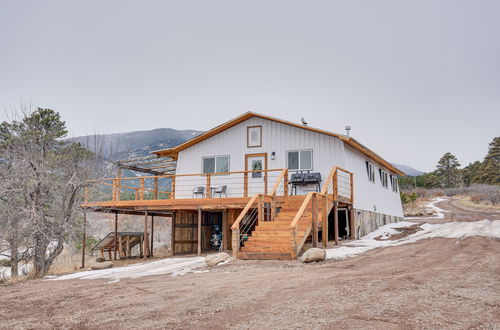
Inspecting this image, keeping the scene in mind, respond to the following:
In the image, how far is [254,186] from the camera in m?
16.8

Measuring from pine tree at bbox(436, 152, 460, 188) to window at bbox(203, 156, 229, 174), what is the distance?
155ft

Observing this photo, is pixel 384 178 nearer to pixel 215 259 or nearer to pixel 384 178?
pixel 384 178

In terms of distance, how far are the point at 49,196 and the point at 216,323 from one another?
1070cm

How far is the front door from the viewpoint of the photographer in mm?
16688

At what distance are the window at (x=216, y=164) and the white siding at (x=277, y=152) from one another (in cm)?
17

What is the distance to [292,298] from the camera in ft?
19.6

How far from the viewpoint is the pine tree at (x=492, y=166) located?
2021 inches

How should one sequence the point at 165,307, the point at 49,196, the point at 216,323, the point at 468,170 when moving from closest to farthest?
the point at 216,323 → the point at 165,307 → the point at 49,196 → the point at 468,170

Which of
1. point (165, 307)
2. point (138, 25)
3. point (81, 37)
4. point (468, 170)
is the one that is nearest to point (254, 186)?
point (165, 307)

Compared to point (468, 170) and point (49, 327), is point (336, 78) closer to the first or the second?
point (49, 327)

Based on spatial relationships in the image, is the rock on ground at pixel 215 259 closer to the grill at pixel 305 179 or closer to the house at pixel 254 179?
the house at pixel 254 179

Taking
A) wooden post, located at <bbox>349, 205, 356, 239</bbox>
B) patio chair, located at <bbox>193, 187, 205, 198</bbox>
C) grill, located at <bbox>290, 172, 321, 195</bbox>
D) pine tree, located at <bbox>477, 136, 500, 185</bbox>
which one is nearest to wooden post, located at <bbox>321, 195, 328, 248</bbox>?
grill, located at <bbox>290, 172, 321, 195</bbox>

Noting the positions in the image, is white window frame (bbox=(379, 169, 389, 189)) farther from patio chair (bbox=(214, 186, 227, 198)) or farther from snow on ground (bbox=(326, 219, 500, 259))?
patio chair (bbox=(214, 186, 227, 198))

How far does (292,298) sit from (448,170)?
189 feet
